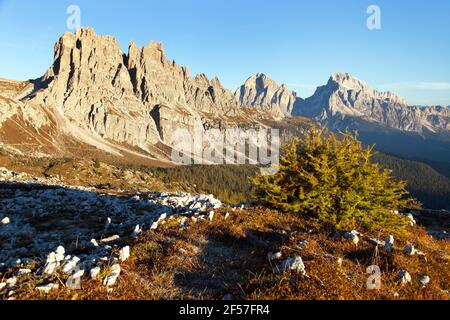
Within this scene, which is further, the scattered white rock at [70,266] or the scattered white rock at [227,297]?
the scattered white rock at [70,266]

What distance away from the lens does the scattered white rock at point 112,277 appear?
31.1 feet

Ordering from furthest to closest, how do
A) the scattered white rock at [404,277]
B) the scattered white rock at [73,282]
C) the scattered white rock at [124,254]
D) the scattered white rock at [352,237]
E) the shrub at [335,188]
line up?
1. the shrub at [335,188]
2. the scattered white rock at [352,237]
3. the scattered white rock at [124,254]
4. the scattered white rock at [404,277]
5. the scattered white rock at [73,282]

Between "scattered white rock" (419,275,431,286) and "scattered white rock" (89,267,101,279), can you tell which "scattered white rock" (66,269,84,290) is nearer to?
"scattered white rock" (89,267,101,279)

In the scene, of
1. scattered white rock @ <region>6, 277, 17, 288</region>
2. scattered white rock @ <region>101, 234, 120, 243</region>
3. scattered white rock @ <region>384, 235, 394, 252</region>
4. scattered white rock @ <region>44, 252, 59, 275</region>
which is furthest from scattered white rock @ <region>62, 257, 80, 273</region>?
scattered white rock @ <region>384, 235, 394, 252</region>

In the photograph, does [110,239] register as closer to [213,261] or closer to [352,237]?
[213,261]

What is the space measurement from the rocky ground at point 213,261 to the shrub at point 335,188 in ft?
6.22

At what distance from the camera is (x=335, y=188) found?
18875 mm

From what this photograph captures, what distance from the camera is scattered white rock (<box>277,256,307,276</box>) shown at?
396 inches

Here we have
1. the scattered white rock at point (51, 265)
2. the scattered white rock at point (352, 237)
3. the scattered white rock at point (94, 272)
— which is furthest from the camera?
the scattered white rock at point (352, 237)

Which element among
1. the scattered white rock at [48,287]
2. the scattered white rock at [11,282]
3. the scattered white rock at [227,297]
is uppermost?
the scattered white rock at [48,287]

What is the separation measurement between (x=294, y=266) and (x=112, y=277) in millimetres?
5022

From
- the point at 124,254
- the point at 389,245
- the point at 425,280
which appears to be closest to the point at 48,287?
the point at 124,254

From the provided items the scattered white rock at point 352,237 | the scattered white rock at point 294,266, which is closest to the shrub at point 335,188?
the scattered white rock at point 352,237

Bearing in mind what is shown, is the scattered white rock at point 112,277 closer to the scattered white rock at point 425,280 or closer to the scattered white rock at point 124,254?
the scattered white rock at point 124,254
